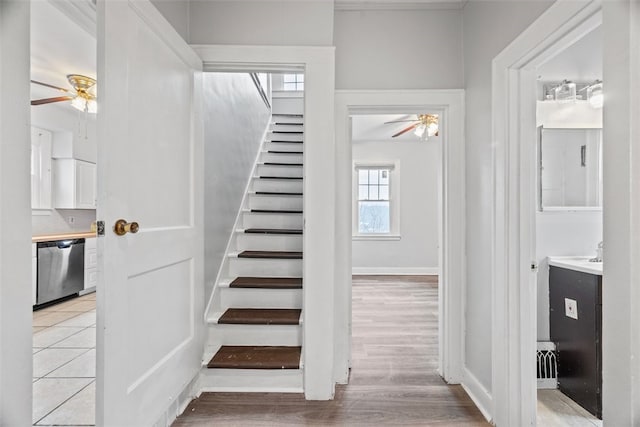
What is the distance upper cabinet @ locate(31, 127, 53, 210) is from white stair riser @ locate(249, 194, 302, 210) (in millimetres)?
3335

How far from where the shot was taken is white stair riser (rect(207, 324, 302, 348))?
2.30m

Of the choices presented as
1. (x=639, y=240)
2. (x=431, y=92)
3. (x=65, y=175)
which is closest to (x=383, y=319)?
(x=431, y=92)

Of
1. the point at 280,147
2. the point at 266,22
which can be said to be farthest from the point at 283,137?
the point at 266,22

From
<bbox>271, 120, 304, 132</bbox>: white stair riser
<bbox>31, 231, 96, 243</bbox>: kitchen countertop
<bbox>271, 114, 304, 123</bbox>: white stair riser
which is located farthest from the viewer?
<bbox>271, 114, 304, 123</bbox>: white stair riser

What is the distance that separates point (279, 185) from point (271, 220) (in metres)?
0.61

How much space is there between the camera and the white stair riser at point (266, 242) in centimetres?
306

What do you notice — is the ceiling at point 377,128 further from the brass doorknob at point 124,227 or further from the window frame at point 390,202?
the brass doorknob at point 124,227

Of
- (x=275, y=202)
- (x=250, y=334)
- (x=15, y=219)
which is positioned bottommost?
(x=250, y=334)

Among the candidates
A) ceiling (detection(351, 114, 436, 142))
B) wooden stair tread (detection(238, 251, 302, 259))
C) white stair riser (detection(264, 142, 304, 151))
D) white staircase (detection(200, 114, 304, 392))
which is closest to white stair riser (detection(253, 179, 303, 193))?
white staircase (detection(200, 114, 304, 392))

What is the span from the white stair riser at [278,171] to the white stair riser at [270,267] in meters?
1.47

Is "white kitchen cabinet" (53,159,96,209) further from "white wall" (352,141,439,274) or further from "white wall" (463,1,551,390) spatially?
"white wall" (463,1,551,390)

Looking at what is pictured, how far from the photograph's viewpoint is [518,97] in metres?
1.69

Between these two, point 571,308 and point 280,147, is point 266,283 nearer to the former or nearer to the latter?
point 571,308

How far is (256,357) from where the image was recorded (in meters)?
2.15
